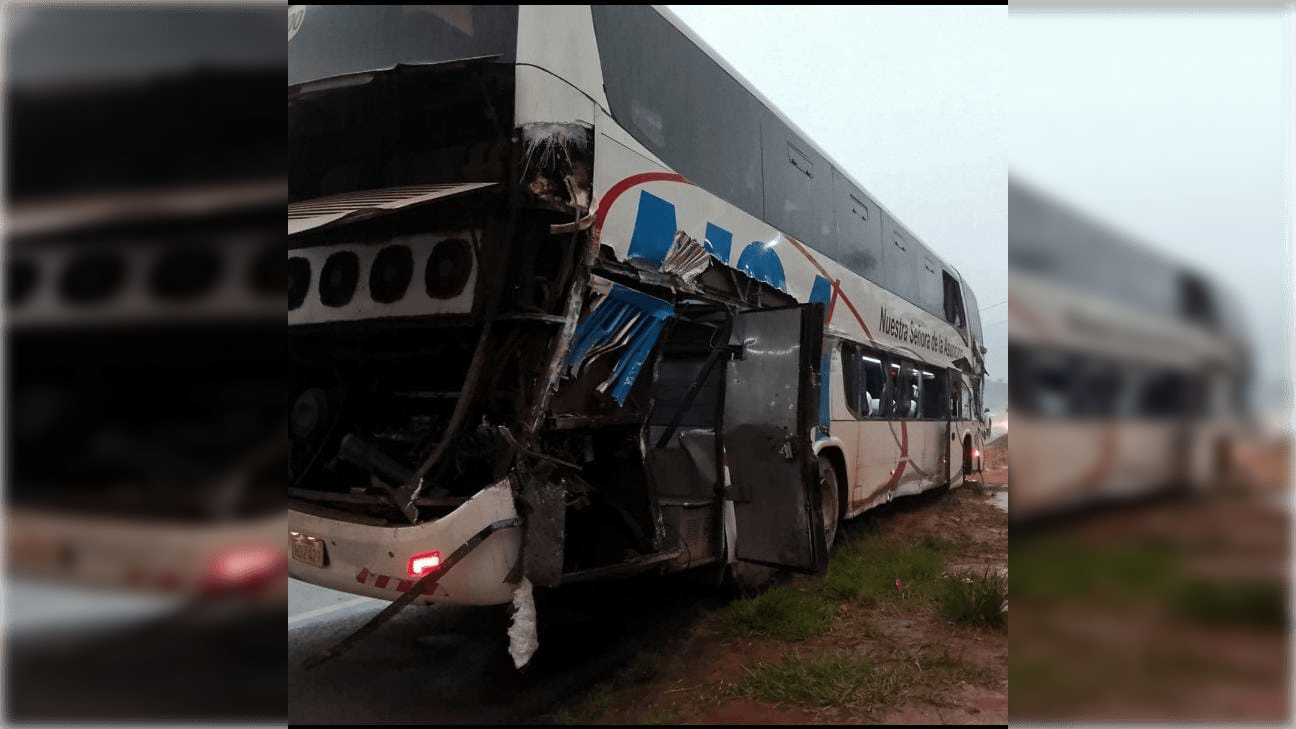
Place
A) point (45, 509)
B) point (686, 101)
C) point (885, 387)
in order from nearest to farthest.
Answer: point (45, 509) < point (686, 101) < point (885, 387)

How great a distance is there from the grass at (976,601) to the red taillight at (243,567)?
4.41 metres

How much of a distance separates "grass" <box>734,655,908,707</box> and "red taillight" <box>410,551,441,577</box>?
160cm

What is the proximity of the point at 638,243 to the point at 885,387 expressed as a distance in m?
4.86

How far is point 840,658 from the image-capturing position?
407cm

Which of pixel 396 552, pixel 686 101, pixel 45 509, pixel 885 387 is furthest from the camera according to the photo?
pixel 885 387

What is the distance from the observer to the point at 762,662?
4.09 meters

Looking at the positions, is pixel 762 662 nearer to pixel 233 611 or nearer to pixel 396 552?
pixel 396 552

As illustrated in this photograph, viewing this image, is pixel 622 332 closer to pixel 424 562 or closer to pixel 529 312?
pixel 529 312

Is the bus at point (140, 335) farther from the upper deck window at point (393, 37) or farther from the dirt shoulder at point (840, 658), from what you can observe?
the upper deck window at point (393, 37)

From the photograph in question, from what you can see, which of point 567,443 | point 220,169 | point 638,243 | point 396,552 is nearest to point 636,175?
point 638,243

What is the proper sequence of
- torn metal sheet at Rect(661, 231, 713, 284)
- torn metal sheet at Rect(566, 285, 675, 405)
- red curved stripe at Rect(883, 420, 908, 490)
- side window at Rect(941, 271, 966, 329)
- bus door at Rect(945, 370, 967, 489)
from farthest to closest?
side window at Rect(941, 271, 966, 329), bus door at Rect(945, 370, 967, 489), red curved stripe at Rect(883, 420, 908, 490), torn metal sheet at Rect(661, 231, 713, 284), torn metal sheet at Rect(566, 285, 675, 405)

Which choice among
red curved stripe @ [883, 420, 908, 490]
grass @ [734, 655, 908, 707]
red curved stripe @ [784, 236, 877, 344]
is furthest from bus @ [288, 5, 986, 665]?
red curved stripe @ [883, 420, 908, 490]

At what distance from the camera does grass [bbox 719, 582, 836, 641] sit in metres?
4.62

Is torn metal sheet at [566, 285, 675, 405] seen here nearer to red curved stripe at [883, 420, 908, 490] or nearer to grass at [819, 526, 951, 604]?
grass at [819, 526, 951, 604]
